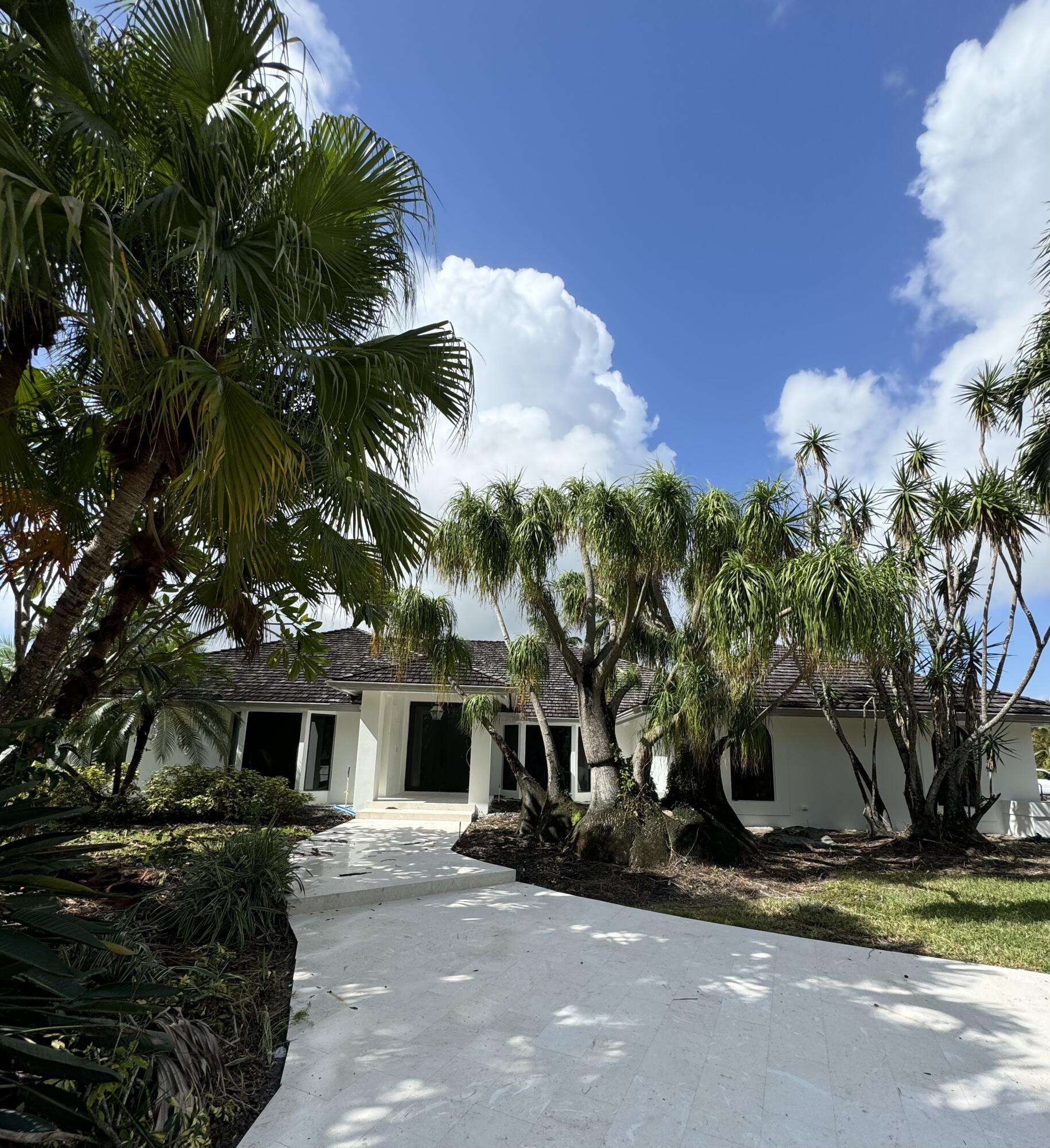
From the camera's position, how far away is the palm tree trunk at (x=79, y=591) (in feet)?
13.9

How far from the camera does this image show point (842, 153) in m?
9.63

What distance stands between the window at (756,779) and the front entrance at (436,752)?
669 centimetres

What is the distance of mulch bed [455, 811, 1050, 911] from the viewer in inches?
315

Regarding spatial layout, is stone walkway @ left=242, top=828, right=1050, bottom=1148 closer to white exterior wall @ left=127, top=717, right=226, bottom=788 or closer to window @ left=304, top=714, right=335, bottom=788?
window @ left=304, top=714, right=335, bottom=788

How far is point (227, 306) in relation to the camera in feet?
13.3

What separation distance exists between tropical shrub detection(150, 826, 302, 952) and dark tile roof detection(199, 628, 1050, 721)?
5.50 metres

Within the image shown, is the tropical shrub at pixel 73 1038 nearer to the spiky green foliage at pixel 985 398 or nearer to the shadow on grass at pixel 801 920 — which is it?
the shadow on grass at pixel 801 920

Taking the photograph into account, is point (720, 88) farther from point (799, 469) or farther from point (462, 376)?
point (462, 376)

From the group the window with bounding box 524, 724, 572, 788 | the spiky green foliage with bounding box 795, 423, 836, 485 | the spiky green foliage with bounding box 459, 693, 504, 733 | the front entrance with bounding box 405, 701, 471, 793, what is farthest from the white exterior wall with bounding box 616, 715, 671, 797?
the spiky green foliage with bounding box 795, 423, 836, 485

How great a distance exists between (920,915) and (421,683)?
9.87 metres

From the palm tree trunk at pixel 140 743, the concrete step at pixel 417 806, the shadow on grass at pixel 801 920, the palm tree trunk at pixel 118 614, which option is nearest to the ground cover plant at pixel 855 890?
the shadow on grass at pixel 801 920

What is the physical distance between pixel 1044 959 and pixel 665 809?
5105 mm

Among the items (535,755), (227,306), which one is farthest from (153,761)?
(227,306)

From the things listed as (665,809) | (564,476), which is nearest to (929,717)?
(665,809)
